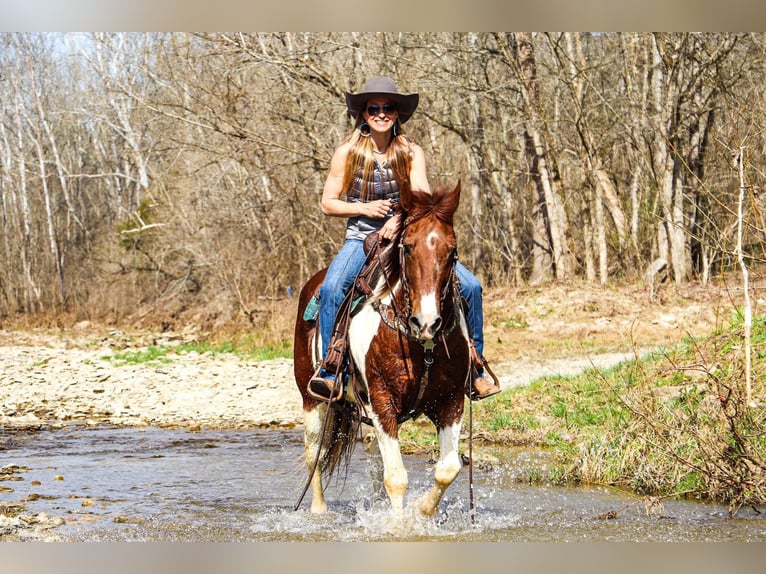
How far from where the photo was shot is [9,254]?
29.4 m

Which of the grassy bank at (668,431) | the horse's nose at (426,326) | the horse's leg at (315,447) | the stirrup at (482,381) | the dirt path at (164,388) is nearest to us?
the horse's nose at (426,326)

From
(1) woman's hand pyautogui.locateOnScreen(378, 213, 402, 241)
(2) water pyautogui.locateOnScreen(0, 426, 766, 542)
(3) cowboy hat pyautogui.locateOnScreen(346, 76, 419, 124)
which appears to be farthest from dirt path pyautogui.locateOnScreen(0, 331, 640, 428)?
(1) woman's hand pyautogui.locateOnScreen(378, 213, 402, 241)

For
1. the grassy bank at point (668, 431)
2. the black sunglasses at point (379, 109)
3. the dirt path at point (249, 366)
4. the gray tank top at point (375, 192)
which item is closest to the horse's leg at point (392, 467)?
the gray tank top at point (375, 192)

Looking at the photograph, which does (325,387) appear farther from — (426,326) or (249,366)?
(249,366)

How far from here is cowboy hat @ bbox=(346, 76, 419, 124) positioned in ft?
22.7

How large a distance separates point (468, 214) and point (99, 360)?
9.98m

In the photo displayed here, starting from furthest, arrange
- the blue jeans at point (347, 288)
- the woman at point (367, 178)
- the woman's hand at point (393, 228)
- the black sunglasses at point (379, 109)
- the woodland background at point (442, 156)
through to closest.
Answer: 1. the woodland background at point (442, 156)
2. the black sunglasses at point (379, 109)
3. the woman at point (367, 178)
4. the blue jeans at point (347, 288)
5. the woman's hand at point (393, 228)

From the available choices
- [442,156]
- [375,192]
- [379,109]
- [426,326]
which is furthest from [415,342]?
[442,156]

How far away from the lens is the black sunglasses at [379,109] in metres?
6.96

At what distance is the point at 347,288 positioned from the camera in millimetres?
6934

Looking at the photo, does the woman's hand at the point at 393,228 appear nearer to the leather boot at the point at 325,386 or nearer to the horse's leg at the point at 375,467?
the leather boot at the point at 325,386

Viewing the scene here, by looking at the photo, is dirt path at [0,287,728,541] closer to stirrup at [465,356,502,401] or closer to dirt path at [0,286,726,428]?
dirt path at [0,286,726,428]

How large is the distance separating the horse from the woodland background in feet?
36.8

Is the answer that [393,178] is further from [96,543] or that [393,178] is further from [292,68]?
[292,68]
